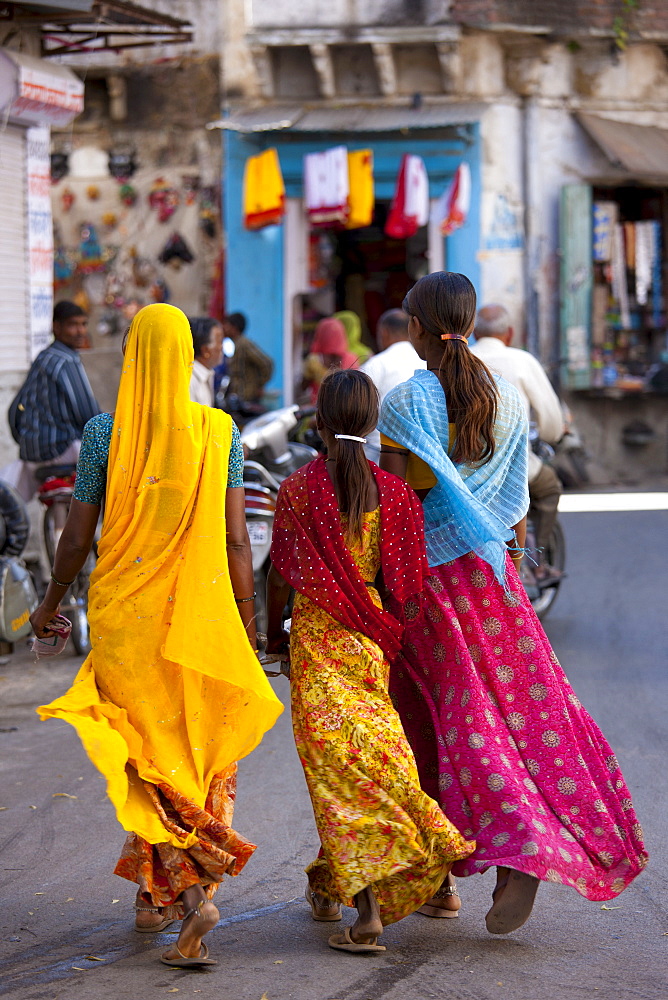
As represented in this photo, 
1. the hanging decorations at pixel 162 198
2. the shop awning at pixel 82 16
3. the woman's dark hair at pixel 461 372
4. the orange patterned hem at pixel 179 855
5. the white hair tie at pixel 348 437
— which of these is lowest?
the orange patterned hem at pixel 179 855

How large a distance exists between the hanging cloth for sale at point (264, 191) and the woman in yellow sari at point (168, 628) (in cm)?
1043

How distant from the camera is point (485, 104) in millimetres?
13992

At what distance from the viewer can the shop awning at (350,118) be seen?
13.5m

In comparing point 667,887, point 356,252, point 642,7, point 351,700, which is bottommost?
point 667,887

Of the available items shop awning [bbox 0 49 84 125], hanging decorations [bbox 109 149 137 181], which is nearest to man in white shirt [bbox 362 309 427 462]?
shop awning [bbox 0 49 84 125]

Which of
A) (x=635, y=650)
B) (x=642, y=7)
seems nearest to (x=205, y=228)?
(x=642, y=7)

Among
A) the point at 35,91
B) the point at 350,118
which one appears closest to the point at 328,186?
the point at 350,118

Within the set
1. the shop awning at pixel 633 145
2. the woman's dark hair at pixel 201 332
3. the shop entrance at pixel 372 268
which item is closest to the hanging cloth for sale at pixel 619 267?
the shop awning at pixel 633 145

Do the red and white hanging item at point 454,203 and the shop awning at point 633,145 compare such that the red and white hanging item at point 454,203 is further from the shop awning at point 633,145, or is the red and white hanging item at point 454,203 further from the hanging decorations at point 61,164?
the hanging decorations at point 61,164

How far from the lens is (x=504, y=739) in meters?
3.51

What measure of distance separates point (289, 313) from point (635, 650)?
8.00 m

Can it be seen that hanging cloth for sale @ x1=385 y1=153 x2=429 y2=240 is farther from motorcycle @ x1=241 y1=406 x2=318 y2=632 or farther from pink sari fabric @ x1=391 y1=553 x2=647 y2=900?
pink sari fabric @ x1=391 y1=553 x2=647 y2=900

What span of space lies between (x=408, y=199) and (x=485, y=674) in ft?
34.3

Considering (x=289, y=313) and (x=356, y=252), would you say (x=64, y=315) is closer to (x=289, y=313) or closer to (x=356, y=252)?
(x=289, y=313)
